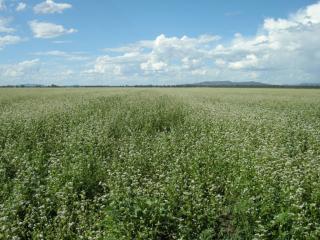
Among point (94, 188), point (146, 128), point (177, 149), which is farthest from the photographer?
point (146, 128)

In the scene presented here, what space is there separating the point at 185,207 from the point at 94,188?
281cm

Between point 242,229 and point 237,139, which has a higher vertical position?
point 237,139

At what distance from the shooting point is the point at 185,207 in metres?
6.50

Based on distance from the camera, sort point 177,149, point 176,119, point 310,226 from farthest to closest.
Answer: point 176,119, point 177,149, point 310,226

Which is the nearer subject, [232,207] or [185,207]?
[185,207]

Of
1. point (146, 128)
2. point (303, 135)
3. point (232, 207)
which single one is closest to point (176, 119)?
point (146, 128)

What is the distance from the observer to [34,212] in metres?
6.46

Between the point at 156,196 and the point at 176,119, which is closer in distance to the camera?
the point at 156,196

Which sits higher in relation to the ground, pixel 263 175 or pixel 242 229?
pixel 263 175

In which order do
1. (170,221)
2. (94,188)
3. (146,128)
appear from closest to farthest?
(170,221)
(94,188)
(146,128)

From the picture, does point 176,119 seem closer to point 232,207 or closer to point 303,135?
point 303,135

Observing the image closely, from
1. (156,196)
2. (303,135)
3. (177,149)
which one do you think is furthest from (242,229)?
(303,135)

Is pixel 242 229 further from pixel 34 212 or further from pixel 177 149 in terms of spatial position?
pixel 177 149

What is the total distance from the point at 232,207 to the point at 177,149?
439 cm
